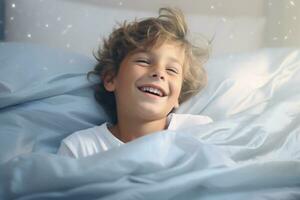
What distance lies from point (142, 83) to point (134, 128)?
4.2 inches

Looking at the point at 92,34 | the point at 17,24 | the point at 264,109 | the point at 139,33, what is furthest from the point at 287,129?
the point at 17,24

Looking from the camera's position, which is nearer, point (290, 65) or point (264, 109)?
point (264, 109)

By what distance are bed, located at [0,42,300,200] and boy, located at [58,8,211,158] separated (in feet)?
0.12

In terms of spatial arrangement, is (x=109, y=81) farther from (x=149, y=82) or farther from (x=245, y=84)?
(x=245, y=84)

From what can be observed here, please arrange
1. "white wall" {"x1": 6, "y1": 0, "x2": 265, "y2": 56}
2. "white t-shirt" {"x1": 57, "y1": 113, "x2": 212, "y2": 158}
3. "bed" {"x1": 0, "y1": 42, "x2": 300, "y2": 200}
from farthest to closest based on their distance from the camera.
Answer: "white wall" {"x1": 6, "y1": 0, "x2": 265, "y2": 56}, "white t-shirt" {"x1": 57, "y1": 113, "x2": 212, "y2": 158}, "bed" {"x1": 0, "y1": 42, "x2": 300, "y2": 200}

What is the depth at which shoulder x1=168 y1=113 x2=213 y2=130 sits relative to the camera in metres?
1.05

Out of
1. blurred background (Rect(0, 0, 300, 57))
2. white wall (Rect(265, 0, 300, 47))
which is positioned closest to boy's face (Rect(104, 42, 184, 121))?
blurred background (Rect(0, 0, 300, 57))

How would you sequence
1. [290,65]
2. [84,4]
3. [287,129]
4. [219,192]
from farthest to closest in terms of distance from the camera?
1. [84,4]
2. [290,65]
3. [287,129]
4. [219,192]

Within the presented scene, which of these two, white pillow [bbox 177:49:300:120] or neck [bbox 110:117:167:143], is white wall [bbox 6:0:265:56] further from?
neck [bbox 110:117:167:143]

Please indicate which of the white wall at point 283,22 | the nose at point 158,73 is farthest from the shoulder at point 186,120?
the white wall at point 283,22

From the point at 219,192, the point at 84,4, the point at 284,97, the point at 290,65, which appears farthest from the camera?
the point at 84,4

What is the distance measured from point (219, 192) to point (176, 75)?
36 centimetres

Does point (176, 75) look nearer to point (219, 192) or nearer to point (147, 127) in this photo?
point (147, 127)

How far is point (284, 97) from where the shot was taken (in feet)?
3.57
